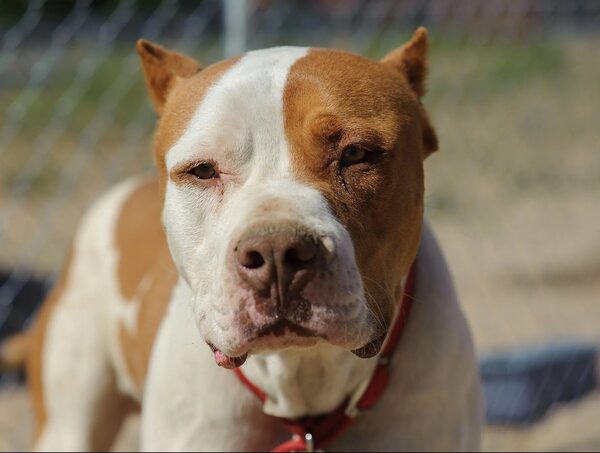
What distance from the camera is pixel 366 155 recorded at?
2396mm

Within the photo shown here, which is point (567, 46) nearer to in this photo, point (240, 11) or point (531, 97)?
point (531, 97)

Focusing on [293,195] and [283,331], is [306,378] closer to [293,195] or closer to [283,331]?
[283,331]

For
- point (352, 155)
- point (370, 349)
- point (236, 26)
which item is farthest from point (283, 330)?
point (236, 26)

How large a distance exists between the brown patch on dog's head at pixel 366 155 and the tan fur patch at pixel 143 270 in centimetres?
80

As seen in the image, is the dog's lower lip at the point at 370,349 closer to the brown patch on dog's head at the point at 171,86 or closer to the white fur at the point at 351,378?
the white fur at the point at 351,378

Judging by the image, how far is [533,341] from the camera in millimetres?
5176

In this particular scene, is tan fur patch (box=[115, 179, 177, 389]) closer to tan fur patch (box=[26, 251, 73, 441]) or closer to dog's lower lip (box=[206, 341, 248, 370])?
tan fur patch (box=[26, 251, 73, 441])

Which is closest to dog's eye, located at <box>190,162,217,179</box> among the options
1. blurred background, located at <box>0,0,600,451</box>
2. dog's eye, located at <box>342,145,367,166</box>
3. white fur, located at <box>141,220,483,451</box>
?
dog's eye, located at <box>342,145,367,166</box>

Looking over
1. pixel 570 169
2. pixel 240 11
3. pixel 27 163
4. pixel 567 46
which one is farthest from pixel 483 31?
pixel 240 11

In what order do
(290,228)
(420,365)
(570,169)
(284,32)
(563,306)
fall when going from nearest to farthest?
(290,228)
(420,365)
(563,306)
(284,32)
(570,169)

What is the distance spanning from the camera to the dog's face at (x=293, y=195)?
214cm

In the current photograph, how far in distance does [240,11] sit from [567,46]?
5707 mm

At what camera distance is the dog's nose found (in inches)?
82.0

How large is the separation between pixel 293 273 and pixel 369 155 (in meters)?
0.43
